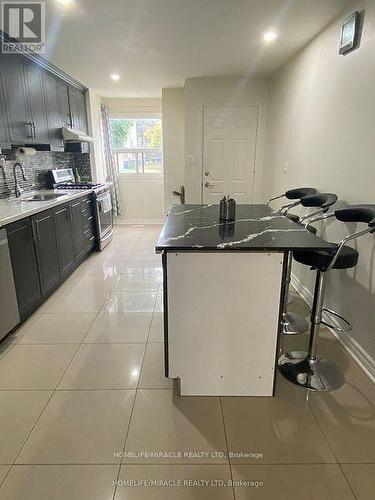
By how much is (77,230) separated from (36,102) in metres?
1.52

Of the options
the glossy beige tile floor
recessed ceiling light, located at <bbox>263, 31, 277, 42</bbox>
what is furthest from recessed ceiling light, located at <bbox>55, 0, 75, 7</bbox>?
the glossy beige tile floor

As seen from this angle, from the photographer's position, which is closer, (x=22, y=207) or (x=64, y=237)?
(x=22, y=207)

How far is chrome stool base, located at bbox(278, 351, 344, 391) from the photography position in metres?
1.91

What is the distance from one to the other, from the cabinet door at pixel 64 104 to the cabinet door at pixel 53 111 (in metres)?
0.07

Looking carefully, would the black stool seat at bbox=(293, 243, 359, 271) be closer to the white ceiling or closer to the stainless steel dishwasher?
the white ceiling

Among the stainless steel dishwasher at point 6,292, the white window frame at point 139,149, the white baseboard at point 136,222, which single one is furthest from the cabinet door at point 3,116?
the white baseboard at point 136,222

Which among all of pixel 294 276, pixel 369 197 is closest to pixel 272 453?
pixel 369 197

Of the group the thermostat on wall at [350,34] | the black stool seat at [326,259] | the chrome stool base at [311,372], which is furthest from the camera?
the thermostat on wall at [350,34]

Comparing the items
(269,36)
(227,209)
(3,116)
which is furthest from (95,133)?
(227,209)

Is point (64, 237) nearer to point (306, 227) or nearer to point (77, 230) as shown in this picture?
point (77, 230)

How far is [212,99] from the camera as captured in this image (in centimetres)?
458

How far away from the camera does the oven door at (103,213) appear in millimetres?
4543

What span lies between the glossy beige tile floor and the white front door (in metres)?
3.02

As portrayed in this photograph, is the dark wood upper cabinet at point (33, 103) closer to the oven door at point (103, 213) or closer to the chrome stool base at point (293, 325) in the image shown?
the oven door at point (103, 213)
